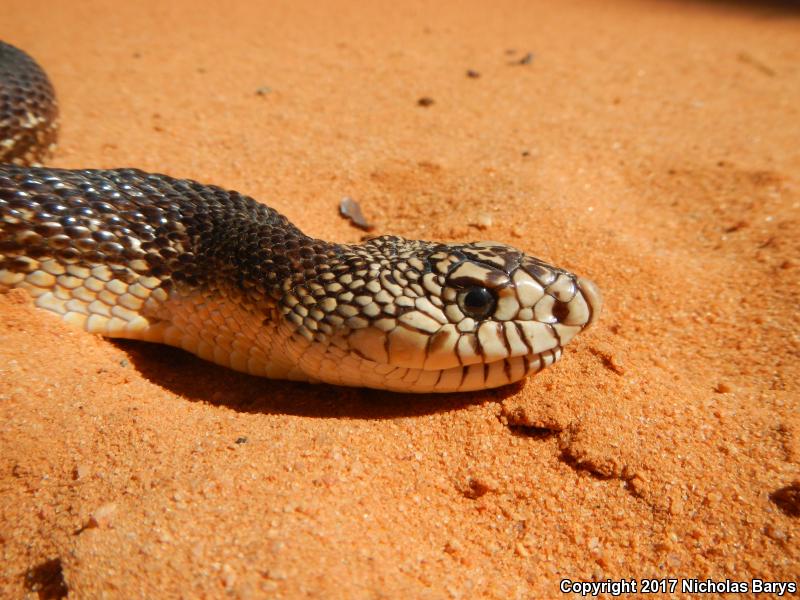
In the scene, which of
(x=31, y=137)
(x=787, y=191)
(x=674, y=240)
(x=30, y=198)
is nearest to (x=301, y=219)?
(x=30, y=198)

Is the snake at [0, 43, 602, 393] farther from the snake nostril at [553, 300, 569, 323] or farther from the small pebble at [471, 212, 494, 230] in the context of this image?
the small pebble at [471, 212, 494, 230]

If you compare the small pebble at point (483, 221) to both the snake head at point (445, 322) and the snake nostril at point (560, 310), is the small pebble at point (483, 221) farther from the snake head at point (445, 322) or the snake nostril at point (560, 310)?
the snake nostril at point (560, 310)

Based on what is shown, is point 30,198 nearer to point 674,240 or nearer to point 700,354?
point 700,354

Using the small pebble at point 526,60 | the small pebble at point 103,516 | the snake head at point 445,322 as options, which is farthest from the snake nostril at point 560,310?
the small pebble at point 526,60

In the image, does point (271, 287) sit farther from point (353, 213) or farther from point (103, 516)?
point (353, 213)

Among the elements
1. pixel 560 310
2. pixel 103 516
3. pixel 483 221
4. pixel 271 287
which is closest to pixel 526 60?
pixel 483 221

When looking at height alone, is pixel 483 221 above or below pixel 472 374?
below

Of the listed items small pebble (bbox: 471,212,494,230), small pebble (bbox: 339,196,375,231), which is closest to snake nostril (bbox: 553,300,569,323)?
small pebble (bbox: 471,212,494,230)
